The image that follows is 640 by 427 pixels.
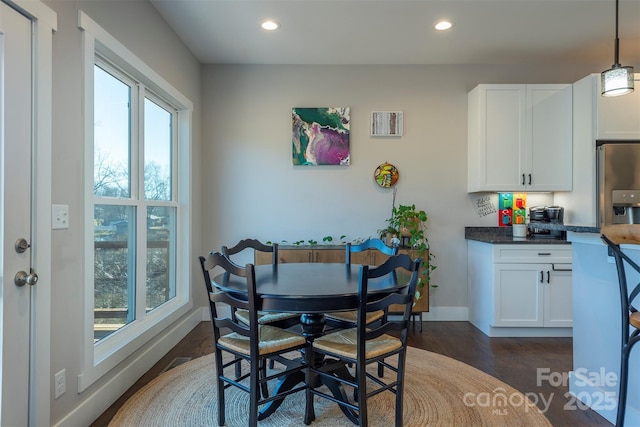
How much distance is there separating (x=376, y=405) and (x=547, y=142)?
119 inches

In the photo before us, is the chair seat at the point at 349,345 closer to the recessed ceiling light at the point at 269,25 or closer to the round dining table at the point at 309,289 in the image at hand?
the round dining table at the point at 309,289

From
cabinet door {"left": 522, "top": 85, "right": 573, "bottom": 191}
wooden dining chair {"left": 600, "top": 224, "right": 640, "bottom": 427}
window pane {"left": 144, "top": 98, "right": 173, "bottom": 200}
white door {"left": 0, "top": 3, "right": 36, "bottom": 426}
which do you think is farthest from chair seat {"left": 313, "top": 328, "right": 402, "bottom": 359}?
cabinet door {"left": 522, "top": 85, "right": 573, "bottom": 191}

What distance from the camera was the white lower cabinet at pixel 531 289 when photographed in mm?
3195

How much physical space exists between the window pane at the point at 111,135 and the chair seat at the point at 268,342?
121 centimetres

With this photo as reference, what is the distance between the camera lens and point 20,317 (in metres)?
1.50

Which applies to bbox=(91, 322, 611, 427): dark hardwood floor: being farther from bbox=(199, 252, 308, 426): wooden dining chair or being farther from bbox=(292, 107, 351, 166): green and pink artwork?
bbox=(292, 107, 351, 166): green and pink artwork

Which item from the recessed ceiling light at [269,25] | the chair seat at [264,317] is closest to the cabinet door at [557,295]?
the chair seat at [264,317]

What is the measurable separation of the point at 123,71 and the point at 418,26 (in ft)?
7.65

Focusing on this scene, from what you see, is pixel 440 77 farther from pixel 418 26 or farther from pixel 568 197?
pixel 568 197

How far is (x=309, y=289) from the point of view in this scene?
165 centimetres

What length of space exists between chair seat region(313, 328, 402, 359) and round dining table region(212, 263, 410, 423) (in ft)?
0.56

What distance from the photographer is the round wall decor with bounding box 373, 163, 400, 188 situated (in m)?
3.69

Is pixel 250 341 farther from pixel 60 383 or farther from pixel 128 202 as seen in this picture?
pixel 128 202

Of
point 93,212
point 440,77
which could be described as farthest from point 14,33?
point 440,77
